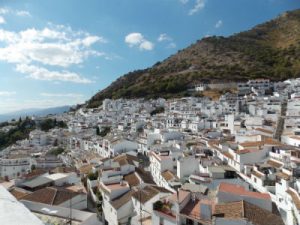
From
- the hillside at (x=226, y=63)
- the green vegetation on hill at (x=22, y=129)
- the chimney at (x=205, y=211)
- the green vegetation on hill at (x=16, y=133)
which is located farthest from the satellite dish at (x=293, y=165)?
the hillside at (x=226, y=63)

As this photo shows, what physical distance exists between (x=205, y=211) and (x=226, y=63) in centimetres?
7704

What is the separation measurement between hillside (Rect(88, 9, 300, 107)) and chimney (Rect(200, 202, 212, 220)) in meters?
57.5

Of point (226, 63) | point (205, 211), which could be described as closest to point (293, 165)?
point (205, 211)

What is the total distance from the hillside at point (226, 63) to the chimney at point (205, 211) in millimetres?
57476

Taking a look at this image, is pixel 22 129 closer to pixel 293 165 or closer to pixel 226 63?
pixel 226 63

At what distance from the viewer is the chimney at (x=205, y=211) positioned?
41.0 ft

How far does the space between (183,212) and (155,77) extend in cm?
7533

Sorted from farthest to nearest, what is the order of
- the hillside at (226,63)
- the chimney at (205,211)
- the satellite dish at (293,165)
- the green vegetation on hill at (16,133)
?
1. the hillside at (226,63)
2. the green vegetation on hill at (16,133)
3. the satellite dish at (293,165)
4. the chimney at (205,211)

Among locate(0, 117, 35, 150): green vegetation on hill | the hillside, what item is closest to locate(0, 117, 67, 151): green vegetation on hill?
locate(0, 117, 35, 150): green vegetation on hill

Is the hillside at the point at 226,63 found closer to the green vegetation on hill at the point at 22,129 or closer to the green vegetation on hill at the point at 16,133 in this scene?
the green vegetation on hill at the point at 22,129

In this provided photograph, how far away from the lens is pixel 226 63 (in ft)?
280

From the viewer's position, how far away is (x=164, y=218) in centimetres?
1322

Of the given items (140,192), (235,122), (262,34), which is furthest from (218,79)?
(140,192)

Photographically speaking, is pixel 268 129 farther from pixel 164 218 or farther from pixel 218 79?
pixel 218 79
